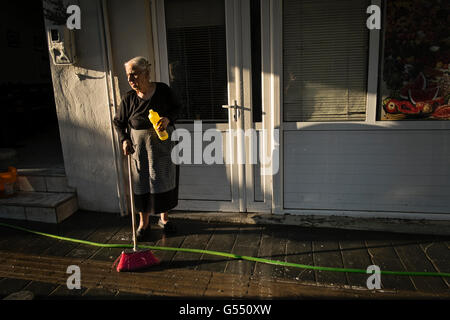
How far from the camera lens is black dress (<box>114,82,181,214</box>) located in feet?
11.4

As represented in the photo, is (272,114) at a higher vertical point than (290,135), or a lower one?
higher

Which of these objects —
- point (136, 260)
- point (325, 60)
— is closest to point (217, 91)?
point (325, 60)

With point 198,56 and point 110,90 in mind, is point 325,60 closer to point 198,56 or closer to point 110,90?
point 198,56

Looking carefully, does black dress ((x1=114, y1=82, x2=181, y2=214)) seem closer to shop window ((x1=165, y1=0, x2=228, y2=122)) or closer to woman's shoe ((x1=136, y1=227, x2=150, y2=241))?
woman's shoe ((x1=136, y1=227, x2=150, y2=241))

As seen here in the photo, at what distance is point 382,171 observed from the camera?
12.9ft

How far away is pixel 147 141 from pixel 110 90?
1.09 metres

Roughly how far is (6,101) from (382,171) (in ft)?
22.5

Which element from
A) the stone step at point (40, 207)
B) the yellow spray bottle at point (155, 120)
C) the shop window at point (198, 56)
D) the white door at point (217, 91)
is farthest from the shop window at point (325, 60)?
the stone step at point (40, 207)

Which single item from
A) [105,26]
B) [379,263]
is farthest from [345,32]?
[105,26]

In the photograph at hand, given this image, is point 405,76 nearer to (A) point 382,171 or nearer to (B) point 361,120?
(B) point 361,120

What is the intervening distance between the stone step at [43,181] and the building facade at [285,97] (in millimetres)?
514

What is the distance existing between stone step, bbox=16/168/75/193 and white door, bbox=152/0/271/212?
162 centimetres

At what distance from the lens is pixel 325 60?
3.84 meters
